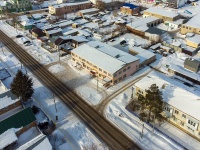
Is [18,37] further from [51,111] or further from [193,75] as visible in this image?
[193,75]

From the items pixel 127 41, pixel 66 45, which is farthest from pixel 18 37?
pixel 127 41

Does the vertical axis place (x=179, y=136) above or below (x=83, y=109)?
below

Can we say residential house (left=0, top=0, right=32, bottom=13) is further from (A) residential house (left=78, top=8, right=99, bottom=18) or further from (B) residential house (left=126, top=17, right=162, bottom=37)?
(B) residential house (left=126, top=17, right=162, bottom=37)

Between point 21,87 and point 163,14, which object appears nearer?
A: point 21,87

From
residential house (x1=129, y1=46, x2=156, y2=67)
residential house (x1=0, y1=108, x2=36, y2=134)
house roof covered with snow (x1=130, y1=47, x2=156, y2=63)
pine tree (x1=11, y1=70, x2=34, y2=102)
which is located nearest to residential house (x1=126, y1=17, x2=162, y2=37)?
house roof covered with snow (x1=130, y1=47, x2=156, y2=63)

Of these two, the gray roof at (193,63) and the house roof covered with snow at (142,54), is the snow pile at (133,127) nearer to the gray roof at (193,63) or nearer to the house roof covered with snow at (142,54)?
the house roof covered with snow at (142,54)

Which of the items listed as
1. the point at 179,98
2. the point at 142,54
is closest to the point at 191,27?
the point at 142,54

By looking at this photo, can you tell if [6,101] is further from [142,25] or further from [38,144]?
[142,25]
